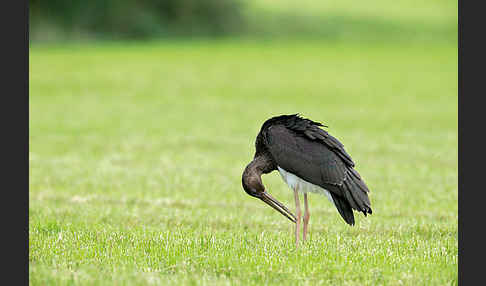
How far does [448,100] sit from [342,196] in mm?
25172

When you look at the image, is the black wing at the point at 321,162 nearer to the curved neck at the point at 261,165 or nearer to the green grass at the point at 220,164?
the curved neck at the point at 261,165

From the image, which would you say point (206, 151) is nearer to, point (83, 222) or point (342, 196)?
point (83, 222)

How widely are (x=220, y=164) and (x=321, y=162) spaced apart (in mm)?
9362

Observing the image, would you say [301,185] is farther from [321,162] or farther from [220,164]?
[220,164]

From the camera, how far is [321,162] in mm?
8117

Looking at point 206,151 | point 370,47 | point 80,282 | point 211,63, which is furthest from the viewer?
point 370,47

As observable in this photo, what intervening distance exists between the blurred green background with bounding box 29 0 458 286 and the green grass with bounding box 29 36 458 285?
5 cm

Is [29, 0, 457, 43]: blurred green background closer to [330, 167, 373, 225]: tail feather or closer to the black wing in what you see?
the black wing

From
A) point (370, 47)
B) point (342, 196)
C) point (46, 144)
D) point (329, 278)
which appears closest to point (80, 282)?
point (329, 278)

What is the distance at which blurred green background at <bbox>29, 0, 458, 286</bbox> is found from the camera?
24.9 feet

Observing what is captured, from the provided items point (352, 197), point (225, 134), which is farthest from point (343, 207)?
point (225, 134)

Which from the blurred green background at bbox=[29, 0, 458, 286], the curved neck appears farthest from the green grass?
the curved neck

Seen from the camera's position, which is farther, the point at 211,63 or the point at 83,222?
the point at 211,63

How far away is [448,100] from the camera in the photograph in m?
31.6
